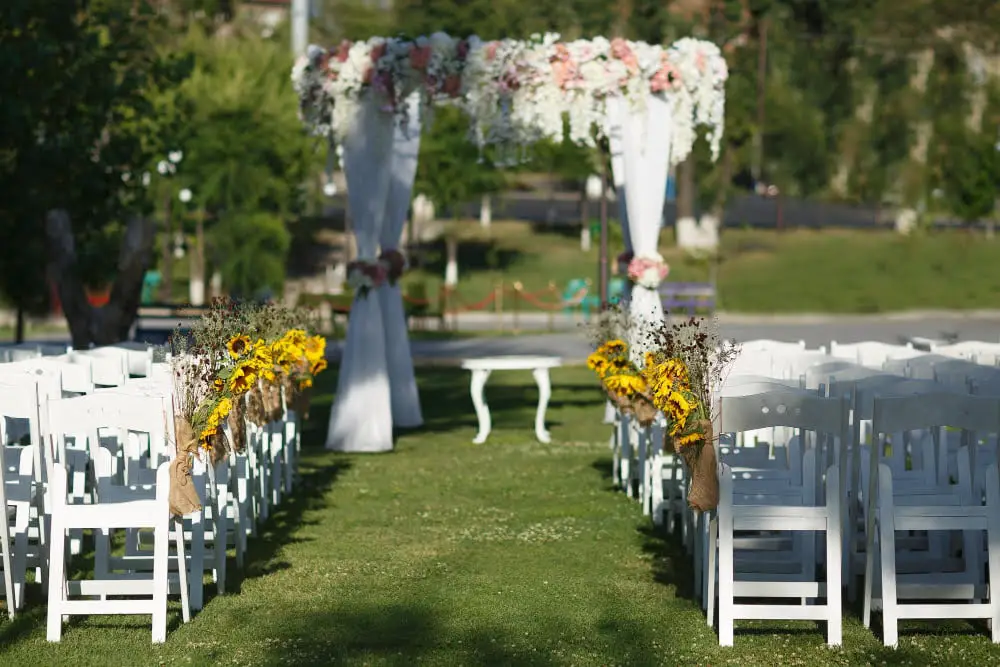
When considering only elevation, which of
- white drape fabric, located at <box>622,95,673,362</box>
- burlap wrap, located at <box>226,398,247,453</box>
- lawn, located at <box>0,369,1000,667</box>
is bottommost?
lawn, located at <box>0,369,1000,667</box>

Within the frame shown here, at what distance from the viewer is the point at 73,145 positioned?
17922mm

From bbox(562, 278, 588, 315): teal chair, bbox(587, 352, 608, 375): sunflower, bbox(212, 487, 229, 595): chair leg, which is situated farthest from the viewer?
bbox(562, 278, 588, 315): teal chair

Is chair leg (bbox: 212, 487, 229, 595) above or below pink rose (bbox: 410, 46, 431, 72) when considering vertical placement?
below

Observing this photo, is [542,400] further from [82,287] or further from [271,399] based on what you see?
[82,287]

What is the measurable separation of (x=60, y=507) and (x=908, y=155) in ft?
197

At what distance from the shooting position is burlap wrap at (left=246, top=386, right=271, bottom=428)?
11.8 metres

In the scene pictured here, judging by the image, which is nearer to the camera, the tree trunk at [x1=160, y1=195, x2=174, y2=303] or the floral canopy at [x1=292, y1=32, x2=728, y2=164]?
the floral canopy at [x1=292, y1=32, x2=728, y2=164]

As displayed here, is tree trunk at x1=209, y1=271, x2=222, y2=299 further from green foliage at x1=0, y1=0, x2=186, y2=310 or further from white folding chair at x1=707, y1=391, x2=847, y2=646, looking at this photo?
white folding chair at x1=707, y1=391, x2=847, y2=646

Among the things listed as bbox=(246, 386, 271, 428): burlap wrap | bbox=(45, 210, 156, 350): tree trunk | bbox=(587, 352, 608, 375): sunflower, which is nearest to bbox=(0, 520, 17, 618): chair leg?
bbox=(246, 386, 271, 428): burlap wrap

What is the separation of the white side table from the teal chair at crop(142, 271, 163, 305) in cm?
2233

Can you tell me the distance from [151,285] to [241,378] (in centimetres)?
3288

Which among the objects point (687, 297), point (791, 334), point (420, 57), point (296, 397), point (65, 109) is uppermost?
point (420, 57)

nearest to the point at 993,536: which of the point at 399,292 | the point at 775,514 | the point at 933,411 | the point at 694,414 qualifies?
the point at 933,411

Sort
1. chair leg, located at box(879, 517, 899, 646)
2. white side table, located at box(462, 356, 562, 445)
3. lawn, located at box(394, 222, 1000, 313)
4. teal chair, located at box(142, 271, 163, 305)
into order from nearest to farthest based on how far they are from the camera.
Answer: chair leg, located at box(879, 517, 899, 646)
white side table, located at box(462, 356, 562, 445)
teal chair, located at box(142, 271, 163, 305)
lawn, located at box(394, 222, 1000, 313)
